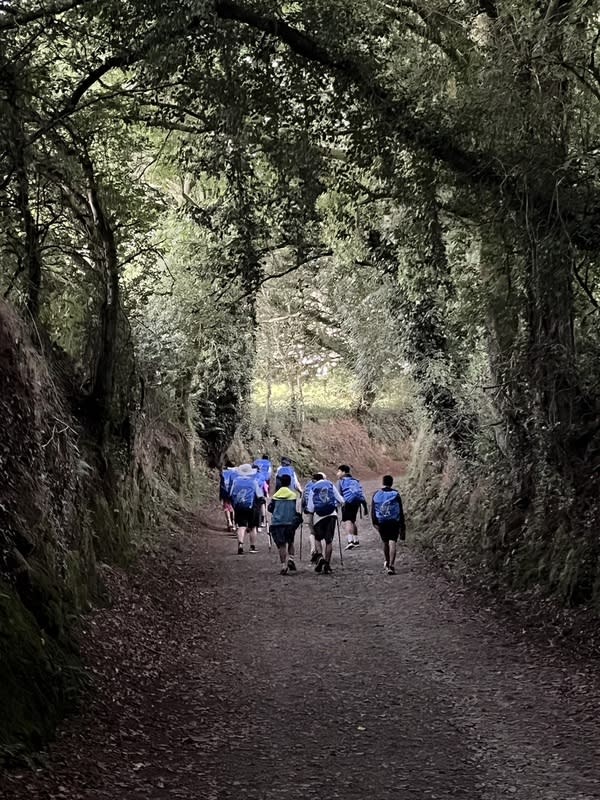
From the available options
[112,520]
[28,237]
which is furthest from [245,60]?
[112,520]

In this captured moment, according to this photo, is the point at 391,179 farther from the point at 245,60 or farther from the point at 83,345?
the point at 83,345

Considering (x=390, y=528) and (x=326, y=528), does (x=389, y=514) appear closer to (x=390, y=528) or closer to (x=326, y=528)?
(x=390, y=528)

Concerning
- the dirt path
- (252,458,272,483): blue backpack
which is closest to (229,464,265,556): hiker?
(252,458,272,483): blue backpack

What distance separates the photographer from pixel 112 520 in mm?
11781

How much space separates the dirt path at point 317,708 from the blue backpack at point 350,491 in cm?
506

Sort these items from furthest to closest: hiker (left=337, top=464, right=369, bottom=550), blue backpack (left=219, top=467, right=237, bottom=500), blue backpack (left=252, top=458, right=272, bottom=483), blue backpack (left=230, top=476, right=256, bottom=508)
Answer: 1. blue backpack (left=252, top=458, right=272, bottom=483)
2. blue backpack (left=219, top=467, right=237, bottom=500)
3. hiker (left=337, top=464, right=369, bottom=550)
4. blue backpack (left=230, top=476, right=256, bottom=508)

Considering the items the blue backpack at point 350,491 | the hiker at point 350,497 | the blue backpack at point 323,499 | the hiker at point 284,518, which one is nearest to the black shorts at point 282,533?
the hiker at point 284,518

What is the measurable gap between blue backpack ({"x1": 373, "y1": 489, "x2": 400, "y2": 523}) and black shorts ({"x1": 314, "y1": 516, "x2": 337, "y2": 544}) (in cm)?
83

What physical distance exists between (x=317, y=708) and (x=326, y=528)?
22.0 ft

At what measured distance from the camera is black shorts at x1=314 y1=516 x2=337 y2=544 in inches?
527

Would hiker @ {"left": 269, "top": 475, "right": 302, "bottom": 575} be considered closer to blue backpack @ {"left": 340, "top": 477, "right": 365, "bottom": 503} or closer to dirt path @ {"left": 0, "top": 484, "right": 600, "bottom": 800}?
dirt path @ {"left": 0, "top": 484, "right": 600, "bottom": 800}

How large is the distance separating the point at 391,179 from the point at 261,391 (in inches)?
1071

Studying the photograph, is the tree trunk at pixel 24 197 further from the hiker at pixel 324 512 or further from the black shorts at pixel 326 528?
the black shorts at pixel 326 528

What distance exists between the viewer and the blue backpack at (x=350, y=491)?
1628 cm
